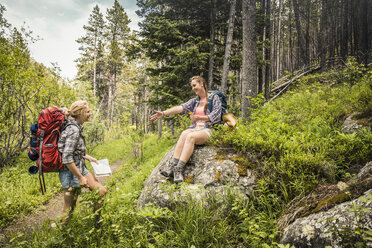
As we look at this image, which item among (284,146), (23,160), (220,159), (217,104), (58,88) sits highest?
(58,88)

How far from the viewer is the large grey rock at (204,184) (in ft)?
8.03

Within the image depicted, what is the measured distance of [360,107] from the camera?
10.9 ft

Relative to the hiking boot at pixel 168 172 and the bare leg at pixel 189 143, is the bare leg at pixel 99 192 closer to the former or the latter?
the hiking boot at pixel 168 172

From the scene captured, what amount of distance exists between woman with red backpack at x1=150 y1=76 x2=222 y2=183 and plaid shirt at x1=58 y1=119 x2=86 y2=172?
1.27 meters

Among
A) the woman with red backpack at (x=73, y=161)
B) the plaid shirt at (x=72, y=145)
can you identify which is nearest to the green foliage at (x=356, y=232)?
the woman with red backpack at (x=73, y=161)

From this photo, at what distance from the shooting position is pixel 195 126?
144 inches

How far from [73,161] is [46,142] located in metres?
0.48

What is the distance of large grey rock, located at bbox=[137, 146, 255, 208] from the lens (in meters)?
2.45

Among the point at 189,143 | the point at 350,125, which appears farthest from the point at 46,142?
the point at 350,125

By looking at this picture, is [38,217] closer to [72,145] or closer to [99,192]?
[99,192]

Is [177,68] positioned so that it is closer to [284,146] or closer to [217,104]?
[217,104]

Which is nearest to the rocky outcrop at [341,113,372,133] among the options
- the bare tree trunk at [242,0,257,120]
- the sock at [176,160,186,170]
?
the bare tree trunk at [242,0,257,120]

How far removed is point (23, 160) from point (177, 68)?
7.30 meters

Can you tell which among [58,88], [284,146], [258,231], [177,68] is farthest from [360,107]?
[58,88]
